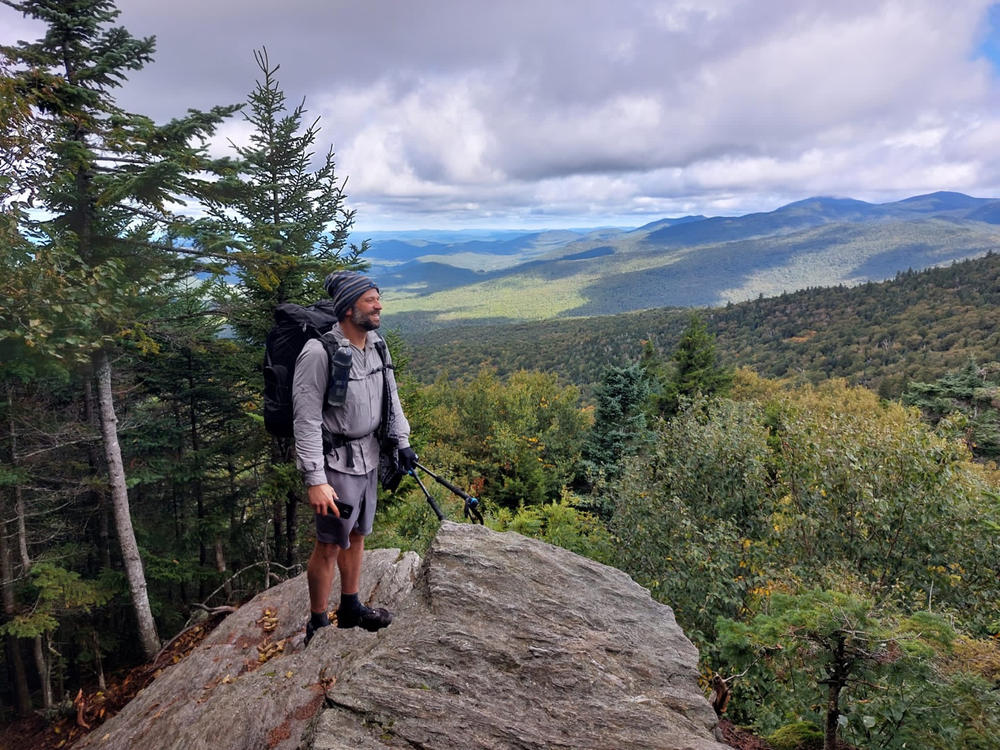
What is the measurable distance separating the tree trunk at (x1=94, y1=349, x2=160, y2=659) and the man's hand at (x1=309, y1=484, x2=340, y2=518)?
7447mm

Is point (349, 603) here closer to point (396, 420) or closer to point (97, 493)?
point (396, 420)

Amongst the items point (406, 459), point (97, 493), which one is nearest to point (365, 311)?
point (406, 459)

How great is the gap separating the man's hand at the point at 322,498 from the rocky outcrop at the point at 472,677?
97 centimetres

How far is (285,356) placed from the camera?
3777 millimetres

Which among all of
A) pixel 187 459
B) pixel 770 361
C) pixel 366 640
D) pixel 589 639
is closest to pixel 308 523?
pixel 187 459

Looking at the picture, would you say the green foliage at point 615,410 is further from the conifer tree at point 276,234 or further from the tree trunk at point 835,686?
the tree trunk at point 835,686

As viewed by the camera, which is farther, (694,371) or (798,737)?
(694,371)

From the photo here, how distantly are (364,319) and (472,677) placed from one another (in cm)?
263

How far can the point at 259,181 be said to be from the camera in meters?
11.5

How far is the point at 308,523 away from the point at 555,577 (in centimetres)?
1147

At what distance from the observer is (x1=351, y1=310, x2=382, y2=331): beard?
3732 mm

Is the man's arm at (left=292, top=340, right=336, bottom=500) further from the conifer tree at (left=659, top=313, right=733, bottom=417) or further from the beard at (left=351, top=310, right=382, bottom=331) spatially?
the conifer tree at (left=659, top=313, right=733, bottom=417)

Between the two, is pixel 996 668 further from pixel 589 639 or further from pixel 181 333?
pixel 181 333

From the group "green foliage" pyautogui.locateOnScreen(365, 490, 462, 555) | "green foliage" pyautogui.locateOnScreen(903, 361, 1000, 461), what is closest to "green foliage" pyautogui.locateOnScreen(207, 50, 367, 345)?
"green foliage" pyautogui.locateOnScreen(365, 490, 462, 555)
